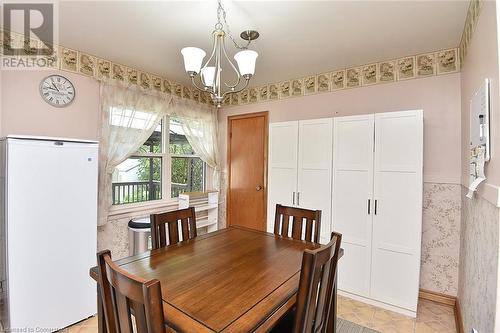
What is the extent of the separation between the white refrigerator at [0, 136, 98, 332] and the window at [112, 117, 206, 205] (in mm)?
824

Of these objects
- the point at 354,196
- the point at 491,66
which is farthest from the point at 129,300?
the point at 354,196

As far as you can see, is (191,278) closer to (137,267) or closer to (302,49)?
(137,267)

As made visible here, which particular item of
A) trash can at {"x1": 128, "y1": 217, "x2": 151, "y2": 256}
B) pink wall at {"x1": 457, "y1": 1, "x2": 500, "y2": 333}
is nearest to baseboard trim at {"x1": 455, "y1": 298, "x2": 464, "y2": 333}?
pink wall at {"x1": 457, "y1": 1, "x2": 500, "y2": 333}

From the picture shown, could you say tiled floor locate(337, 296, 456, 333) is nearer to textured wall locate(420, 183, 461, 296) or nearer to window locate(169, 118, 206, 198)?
textured wall locate(420, 183, 461, 296)

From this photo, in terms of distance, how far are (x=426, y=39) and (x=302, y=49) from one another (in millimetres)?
1099

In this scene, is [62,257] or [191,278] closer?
[191,278]

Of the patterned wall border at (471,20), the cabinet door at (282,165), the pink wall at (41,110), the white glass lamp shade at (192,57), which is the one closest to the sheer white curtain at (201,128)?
the pink wall at (41,110)

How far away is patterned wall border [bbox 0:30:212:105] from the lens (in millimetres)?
2223

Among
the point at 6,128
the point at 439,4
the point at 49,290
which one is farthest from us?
the point at 6,128

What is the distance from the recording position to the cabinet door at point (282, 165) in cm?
295

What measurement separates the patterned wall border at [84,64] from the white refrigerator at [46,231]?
3.02ft

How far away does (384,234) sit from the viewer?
2.40 metres

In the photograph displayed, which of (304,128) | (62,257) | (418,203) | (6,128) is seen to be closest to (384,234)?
(418,203)

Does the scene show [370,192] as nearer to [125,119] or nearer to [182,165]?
[182,165]
